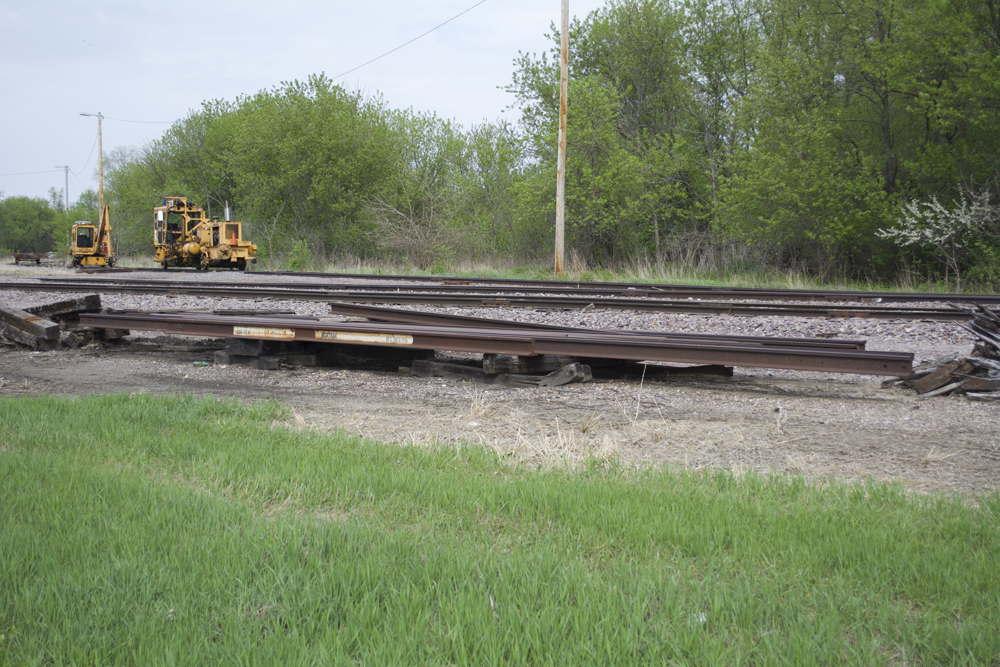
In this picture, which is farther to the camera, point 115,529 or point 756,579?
point 115,529

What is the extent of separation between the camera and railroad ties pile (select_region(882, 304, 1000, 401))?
6.40m

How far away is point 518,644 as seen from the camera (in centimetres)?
233

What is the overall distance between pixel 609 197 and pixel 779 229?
7987 millimetres

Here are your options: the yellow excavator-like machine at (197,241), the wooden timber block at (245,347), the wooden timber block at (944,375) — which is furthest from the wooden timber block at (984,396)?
the yellow excavator-like machine at (197,241)

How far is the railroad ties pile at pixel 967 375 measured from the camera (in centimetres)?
640

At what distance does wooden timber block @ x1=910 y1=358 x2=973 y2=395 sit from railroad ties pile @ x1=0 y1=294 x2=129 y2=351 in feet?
33.6

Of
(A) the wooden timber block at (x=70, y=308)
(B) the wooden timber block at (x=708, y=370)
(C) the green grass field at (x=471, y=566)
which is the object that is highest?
(A) the wooden timber block at (x=70, y=308)

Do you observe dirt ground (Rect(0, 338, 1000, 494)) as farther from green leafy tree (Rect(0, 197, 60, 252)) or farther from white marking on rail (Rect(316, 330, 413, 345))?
green leafy tree (Rect(0, 197, 60, 252))

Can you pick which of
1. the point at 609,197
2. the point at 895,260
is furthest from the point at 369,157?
the point at 895,260

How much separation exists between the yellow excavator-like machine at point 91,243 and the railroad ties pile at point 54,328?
29178 millimetres

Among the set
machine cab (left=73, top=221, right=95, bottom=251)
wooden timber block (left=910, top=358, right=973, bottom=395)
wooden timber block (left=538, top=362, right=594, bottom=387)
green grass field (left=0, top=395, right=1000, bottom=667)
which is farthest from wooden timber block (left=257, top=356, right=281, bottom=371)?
machine cab (left=73, top=221, right=95, bottom=251)

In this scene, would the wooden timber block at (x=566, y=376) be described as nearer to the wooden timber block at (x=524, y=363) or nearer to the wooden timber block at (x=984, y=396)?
the wooden timber block at (x=524, y=363)

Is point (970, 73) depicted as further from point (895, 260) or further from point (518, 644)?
point (518, 644)

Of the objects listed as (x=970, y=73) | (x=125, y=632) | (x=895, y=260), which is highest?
(x=970, y=73)
